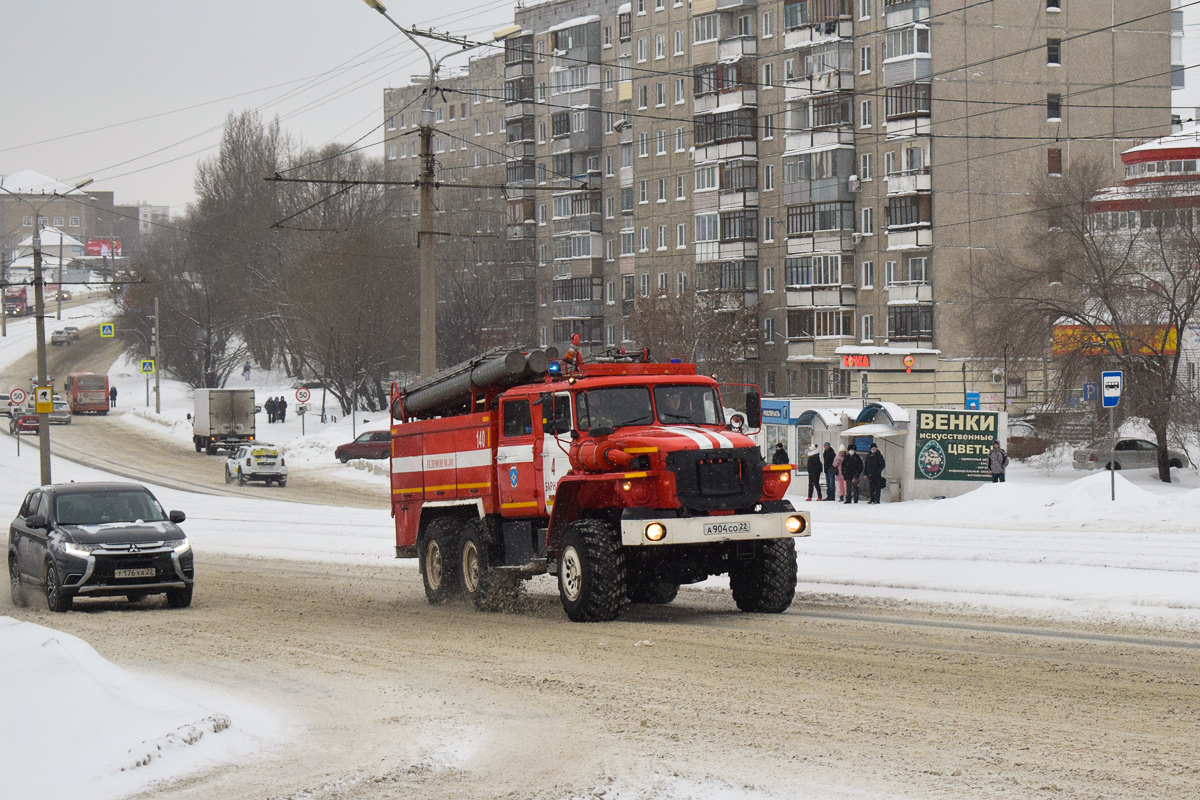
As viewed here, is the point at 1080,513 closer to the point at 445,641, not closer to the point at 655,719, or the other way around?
the point at 445,641

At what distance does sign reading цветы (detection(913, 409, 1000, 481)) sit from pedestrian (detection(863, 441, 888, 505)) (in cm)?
98

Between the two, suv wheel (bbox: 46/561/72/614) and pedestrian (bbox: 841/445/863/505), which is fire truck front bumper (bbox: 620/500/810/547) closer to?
suv wheel (bbox: 46/561/72/614)

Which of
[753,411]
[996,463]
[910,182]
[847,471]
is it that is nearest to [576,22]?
[910,182]

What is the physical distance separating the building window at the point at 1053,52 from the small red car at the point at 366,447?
37301 mm

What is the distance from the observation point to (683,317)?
77.8 metres

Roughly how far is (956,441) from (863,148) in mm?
42230

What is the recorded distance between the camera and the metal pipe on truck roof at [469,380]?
A: 683 inches

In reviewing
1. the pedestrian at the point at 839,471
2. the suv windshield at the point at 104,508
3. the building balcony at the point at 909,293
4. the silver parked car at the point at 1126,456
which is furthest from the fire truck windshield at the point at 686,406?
the building balcony at the point at 909,293

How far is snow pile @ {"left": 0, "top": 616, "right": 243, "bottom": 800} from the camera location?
25.1 ft

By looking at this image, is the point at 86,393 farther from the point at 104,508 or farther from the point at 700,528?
the point at 700,528

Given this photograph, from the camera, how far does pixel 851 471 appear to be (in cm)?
3616

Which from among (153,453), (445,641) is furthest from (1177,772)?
(153,453)

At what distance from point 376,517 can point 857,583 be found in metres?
20.9

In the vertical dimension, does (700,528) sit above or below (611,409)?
below
